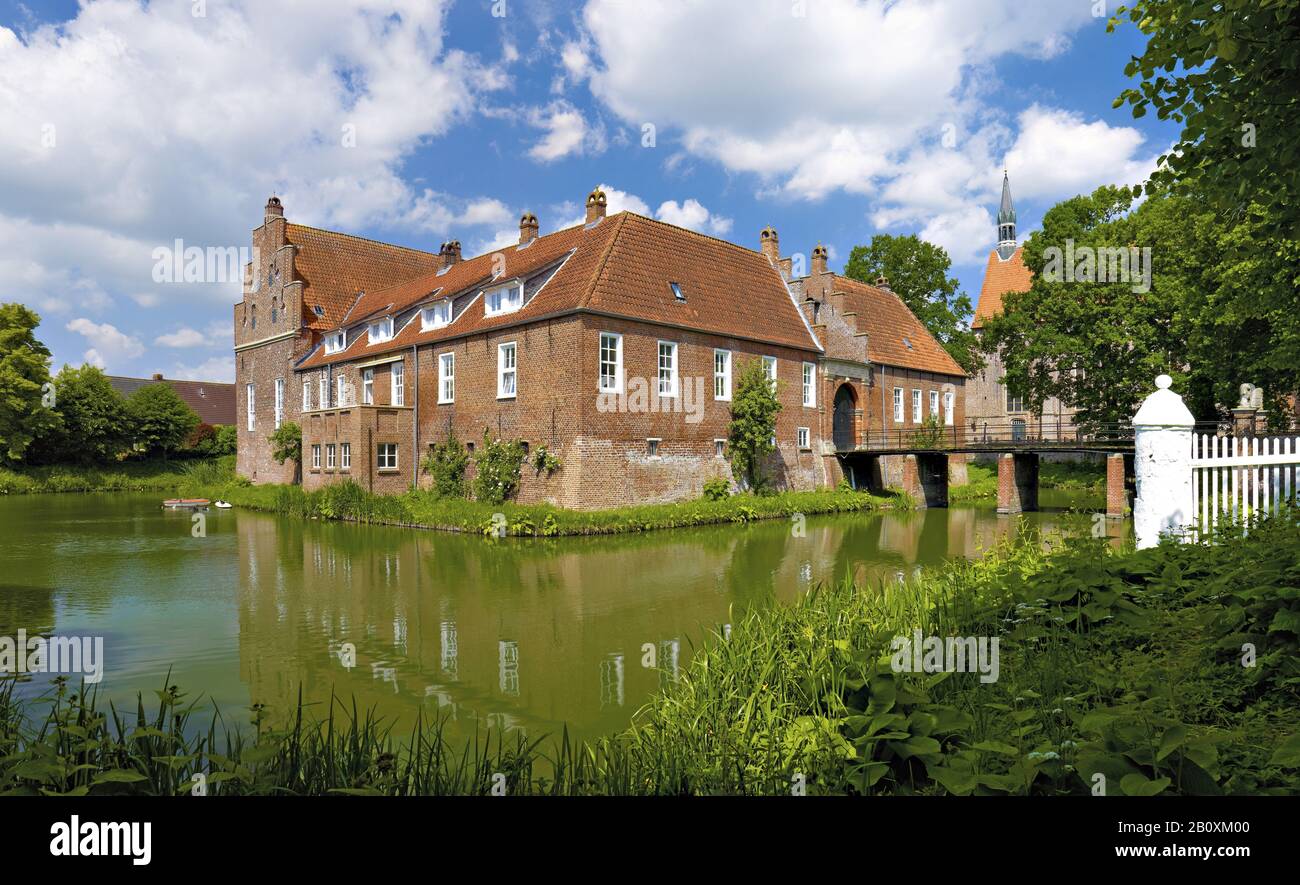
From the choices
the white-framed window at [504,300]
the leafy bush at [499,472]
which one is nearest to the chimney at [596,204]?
the white-framed window at [504,300]

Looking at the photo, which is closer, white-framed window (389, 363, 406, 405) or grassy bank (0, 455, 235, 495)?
white-framed window (389, 363, 406, 405)

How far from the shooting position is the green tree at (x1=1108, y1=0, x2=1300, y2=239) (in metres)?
5.50

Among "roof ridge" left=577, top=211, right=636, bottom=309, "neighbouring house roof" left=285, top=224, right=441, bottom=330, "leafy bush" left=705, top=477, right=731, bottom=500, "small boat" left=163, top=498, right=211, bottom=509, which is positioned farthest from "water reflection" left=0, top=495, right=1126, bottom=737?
"neighbouring house roof" left=285, top=224, right=441, bottom=330

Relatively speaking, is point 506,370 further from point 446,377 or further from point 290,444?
point 290,444

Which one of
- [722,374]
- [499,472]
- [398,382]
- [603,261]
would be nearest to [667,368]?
[722,374]

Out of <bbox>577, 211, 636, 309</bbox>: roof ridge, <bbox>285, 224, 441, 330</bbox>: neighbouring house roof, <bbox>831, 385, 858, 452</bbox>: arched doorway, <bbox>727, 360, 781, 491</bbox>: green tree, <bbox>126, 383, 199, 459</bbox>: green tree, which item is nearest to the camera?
<bbox>577, 211, 636, 309</bbox>: roof ridge

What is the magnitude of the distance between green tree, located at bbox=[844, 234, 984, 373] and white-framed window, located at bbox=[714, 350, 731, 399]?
23.3 m

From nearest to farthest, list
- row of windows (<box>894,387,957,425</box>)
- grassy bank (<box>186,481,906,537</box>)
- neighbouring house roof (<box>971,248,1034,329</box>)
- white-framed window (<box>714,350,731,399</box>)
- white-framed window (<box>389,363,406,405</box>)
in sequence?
grassy bank (<box>186,481,906,537</box>) → white-framed window (<box>714,350,731,399</box>) → white-framed window (<box>389,363,406,405</box>) → row of windows (<box>894,387,957,425</box>) → neighbouring house roof (<box>971,248,1034,329</box>)

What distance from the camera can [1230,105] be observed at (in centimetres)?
616

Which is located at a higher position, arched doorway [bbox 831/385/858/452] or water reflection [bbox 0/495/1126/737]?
arched doorway [bbox 831/385/858/452]

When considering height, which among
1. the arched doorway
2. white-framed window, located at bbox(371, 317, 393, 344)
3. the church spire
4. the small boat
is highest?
the church spire

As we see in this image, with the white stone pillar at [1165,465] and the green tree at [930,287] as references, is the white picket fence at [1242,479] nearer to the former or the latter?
the white stone pillar at [1165,465]

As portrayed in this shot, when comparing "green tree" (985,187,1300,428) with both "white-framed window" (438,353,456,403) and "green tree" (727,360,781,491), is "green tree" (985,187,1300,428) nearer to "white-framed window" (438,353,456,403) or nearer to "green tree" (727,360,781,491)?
"green tree" (727,360,781,491)
